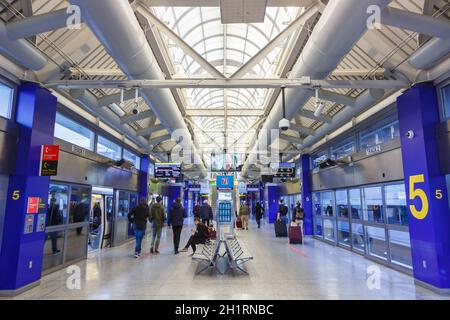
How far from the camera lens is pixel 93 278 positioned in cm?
559

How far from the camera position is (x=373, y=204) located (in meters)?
7.53

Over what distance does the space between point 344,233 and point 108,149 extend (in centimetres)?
880

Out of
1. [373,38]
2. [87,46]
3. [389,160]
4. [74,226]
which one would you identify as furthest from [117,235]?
[373,38]

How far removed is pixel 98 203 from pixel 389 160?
886 cm

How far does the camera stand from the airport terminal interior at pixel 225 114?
144 inches

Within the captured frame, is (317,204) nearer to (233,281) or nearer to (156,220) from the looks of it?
(156,220)

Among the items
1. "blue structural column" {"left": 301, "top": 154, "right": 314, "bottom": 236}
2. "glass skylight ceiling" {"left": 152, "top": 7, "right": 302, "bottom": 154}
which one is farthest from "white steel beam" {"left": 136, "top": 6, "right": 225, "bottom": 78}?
"blue structural column" {"left": 301, "top": 154, "right": 314, "bottom": 236}

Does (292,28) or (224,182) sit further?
(224,182)

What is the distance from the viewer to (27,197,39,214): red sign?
495cm

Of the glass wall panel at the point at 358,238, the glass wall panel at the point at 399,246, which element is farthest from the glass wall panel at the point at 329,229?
the glass wall panel at the point at 399,246

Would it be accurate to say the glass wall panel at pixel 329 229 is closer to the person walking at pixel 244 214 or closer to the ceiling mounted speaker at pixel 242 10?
the person walking at pixel 244 214

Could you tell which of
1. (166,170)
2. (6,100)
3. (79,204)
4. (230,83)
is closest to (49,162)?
(6,100)

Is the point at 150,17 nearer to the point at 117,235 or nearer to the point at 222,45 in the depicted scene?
the point at 222,45

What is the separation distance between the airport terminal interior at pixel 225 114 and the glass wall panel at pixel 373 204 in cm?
6
